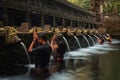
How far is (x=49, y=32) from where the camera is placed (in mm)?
19266

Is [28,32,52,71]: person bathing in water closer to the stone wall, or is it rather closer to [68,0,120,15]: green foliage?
the stone wall

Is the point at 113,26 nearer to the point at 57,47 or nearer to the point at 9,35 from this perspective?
the point at 57,47

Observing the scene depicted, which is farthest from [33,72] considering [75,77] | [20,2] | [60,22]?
[60,22]

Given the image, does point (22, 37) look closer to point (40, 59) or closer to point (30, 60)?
point (30, 60)

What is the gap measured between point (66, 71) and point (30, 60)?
8.33ft

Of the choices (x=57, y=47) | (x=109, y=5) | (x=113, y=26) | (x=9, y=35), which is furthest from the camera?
(x=109, y=5)

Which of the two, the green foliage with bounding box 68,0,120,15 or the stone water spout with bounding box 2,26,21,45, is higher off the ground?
the green foliage with bounding box 68,0,120,15

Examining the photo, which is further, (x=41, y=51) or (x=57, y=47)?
(x=57, y=47)

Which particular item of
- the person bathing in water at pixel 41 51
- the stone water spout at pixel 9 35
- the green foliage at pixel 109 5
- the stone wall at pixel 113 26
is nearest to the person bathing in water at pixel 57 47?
the person bathing in water at pixel 41 51

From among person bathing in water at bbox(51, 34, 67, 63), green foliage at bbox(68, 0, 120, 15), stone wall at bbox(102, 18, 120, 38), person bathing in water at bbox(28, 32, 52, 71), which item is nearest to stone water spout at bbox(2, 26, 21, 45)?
person bathing in water at bbox(28, 32, 52, 71)

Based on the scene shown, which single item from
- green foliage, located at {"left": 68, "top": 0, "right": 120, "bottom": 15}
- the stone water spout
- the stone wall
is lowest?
the stone wall

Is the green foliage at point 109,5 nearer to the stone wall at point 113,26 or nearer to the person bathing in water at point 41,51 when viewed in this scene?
the stone wall at point 113,26

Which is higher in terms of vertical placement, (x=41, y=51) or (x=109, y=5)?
(x=109, y=5)

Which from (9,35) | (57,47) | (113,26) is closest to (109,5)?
(113,26)
